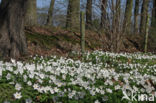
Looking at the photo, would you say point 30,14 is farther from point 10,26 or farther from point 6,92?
point 6,92

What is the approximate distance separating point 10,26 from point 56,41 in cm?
371

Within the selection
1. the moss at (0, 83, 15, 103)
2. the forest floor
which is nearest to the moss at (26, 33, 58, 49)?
the forest floor

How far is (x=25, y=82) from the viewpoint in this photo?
3.11 meters

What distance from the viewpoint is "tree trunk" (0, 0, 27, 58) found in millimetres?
5770

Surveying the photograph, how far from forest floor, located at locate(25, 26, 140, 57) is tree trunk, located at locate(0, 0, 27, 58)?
4.68ft

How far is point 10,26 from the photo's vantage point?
19.1ft

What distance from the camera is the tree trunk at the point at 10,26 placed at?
577 cm

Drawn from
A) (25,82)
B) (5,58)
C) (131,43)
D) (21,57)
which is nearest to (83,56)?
(21,57)

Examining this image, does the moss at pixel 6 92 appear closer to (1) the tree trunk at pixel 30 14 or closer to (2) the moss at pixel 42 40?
(2) the moss at pixel 42 40

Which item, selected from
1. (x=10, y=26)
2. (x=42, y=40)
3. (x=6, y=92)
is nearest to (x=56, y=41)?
(x=42, y=40)

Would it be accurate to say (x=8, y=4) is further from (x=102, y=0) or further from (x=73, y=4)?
(x=73, y=4)

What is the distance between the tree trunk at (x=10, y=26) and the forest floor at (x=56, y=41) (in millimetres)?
1426

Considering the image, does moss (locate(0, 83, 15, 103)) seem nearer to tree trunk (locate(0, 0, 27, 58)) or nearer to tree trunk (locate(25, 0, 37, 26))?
tree trunk (locate(0, 0, 27, 58))

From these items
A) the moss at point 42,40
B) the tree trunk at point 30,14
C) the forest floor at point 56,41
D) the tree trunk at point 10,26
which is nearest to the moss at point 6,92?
the tree trunk at point 10,26
